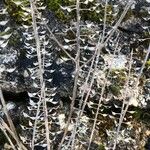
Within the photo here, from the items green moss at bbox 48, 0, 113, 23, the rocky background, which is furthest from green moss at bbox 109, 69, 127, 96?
green moss at bbox 48, 0, 113, 23

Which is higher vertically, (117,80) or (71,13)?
(71,13)

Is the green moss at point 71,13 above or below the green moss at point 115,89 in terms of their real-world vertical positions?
above

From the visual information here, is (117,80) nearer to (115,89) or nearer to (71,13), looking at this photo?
(115,89)

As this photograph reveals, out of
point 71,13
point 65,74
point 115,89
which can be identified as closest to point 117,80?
point 115,89

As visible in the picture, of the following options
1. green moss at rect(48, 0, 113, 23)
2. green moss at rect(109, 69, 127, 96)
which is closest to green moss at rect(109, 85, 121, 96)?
green moss at rect(109, 69, 127, 96)

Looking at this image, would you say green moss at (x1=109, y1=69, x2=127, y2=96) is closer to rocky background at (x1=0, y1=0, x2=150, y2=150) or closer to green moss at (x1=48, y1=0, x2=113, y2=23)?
rocky background at (x1=0, y1=0, x2=150, y2=150)

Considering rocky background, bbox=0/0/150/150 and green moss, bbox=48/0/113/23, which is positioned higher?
green moss, bbox=48/0/113/23

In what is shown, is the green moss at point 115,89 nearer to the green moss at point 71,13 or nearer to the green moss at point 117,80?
the green moss at point 117,80

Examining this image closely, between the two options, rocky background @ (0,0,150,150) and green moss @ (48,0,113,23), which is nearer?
rocky background @ (0,0,150,150)

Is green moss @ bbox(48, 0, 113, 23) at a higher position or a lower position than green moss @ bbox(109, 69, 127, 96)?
higher

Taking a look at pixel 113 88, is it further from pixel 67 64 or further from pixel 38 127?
pixel 38 127

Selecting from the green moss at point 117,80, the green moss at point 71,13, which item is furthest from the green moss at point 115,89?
the green moss at point 71,13

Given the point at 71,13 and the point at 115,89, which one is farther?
the point at 71,13
